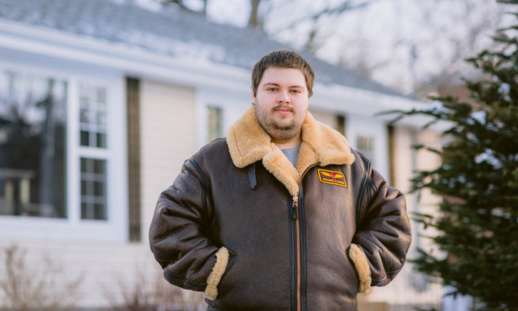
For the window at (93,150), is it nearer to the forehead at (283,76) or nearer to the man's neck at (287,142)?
the man's neck at (287,142)

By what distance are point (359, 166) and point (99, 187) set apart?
748cm

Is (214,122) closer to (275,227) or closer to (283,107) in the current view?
(283,107)

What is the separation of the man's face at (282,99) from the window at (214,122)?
8612 millimetres

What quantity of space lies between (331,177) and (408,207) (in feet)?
42.8

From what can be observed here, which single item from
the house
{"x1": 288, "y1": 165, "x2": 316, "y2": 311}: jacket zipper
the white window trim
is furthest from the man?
the white window trim

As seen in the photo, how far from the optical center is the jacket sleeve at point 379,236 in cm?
344

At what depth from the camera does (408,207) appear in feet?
53.3

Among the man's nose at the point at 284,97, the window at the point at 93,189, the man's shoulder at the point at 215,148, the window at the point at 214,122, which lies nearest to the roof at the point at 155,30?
the window at the point at 214,122

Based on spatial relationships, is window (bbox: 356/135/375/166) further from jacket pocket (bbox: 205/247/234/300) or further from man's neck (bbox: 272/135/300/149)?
jacket pocket (bbox: 205/247/234/300)

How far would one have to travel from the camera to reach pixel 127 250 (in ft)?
34.8

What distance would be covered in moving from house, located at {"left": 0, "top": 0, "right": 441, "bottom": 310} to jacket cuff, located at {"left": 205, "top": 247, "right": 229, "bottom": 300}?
5791 mm

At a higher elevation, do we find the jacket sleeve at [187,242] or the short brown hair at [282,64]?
the short brown hair at [282,64]

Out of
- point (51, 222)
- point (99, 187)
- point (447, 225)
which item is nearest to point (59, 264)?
point (51, 222)

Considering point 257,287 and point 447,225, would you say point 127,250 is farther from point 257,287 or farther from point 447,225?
point 257,287
